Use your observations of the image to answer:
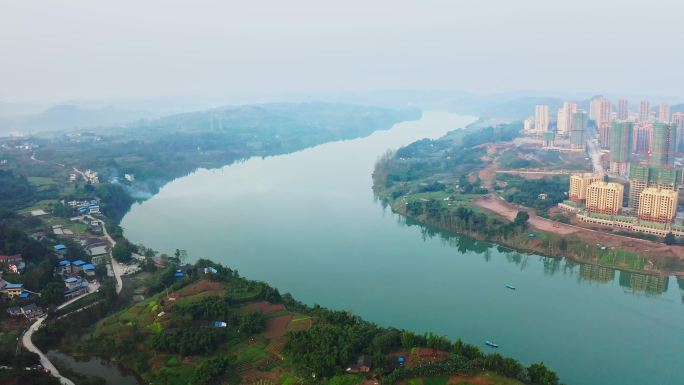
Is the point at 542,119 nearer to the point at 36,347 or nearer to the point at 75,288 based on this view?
the point at 75,288

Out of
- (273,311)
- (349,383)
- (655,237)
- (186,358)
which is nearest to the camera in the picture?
(349,383)

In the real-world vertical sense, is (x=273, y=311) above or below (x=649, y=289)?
above

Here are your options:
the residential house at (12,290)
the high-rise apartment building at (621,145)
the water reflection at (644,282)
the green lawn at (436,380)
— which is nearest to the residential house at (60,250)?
the residential house at (12,290)

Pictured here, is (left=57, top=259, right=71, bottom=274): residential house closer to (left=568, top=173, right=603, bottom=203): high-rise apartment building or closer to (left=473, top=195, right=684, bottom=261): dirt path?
(left=473, top=195, right=684, bottom=261): dirt path

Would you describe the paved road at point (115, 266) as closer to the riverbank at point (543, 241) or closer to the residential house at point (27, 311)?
the residential house at point (27, 311)

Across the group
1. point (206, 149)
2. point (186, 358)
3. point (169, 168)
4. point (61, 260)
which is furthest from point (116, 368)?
point (206, 149)

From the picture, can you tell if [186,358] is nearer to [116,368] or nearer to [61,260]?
[116,368]
